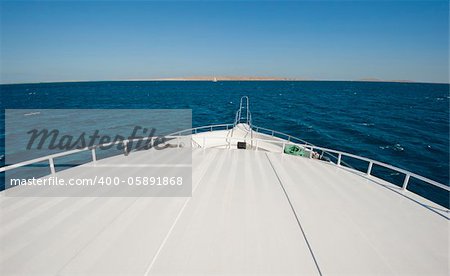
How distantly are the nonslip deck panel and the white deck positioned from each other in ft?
0.07

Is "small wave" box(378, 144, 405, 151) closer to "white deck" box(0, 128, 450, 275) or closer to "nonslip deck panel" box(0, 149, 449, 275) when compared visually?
"white deck" box(0, 128, 450, 275)

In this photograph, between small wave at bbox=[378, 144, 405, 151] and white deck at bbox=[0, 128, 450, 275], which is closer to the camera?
white deck at bbox=[0, 128, 450, 275]

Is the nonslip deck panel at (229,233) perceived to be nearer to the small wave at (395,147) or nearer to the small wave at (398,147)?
the small wave at (395,147)

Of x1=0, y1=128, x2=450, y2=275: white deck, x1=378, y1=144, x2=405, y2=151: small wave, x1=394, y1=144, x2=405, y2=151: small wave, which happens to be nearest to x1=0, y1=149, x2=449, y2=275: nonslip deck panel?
x1=0, y1=128, x2=450, y2=275: white deck

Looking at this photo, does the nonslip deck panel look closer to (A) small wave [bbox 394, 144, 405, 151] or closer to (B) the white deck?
(B) the white deck

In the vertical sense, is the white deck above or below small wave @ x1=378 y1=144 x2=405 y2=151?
above

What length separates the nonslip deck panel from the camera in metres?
3.53

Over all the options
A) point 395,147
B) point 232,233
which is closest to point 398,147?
point 395,147

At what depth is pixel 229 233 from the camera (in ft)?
14.1

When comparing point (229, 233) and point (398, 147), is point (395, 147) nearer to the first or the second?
point (398, 147)

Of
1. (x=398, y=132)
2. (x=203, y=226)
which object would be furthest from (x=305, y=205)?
(x=398, y=132)

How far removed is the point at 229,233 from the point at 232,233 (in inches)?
2.6

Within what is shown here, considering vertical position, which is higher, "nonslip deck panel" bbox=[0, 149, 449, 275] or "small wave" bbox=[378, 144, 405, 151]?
"nonslip deck panel" bbox=[0, 149, 449, 275]

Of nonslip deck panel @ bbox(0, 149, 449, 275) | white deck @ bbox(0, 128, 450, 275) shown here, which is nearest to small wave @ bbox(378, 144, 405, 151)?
white deck @ bbox(0, 128, 450, 275)
